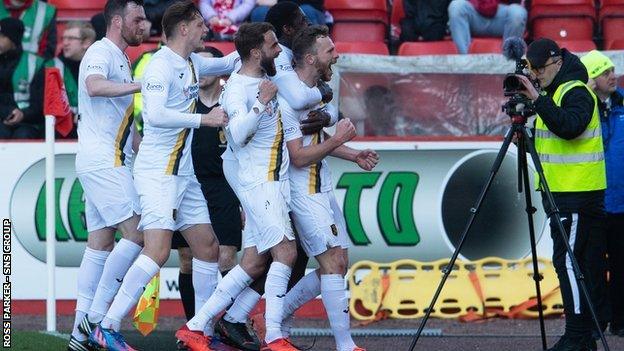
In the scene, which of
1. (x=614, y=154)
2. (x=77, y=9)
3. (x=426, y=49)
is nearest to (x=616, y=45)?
(x=426, y=49)

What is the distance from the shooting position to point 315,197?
8.95m

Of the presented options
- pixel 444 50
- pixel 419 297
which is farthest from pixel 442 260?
pixel 444 50

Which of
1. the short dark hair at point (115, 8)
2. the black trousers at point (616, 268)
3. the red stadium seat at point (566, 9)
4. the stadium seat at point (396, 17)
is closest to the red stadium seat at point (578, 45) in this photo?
the red stadium seat at point (566, 9)

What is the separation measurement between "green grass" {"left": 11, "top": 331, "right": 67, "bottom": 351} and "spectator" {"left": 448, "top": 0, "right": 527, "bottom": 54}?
5265mm

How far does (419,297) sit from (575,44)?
328 cm

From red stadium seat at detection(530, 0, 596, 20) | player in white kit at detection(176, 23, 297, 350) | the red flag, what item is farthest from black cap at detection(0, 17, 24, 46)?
red stadium seat at detection(530, 0, 596, 20)

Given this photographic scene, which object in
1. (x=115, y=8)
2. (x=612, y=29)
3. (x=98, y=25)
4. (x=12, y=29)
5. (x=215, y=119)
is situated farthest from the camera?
(x=612, y=29)

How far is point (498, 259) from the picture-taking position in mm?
11688

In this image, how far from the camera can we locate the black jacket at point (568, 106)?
863cm

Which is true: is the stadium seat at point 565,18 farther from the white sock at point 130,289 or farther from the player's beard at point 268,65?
the white sock at point 130,289

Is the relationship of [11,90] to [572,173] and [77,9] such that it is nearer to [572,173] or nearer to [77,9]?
[77,9]

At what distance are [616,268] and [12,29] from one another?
19.2 feet

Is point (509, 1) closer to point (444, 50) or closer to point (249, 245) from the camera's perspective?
point (444, 50)

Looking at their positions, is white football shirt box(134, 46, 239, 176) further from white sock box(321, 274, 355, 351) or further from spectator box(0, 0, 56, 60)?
spectator box(0, 0, 56, 60)
